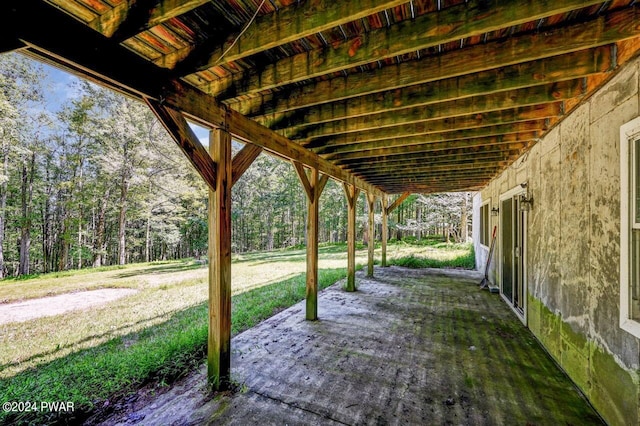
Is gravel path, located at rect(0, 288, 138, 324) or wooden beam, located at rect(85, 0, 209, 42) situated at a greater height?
wooden beam, located at rect(85, 0, 209, 42)

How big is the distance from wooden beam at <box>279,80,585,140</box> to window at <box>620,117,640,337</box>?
2.31ft

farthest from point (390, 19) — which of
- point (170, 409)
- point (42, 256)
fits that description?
point (42, 256)

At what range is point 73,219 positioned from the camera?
508 inches

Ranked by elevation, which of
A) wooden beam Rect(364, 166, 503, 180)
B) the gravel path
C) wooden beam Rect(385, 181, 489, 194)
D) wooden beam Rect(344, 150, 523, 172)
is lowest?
the gravel path

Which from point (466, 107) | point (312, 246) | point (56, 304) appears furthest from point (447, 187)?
point (56, 304)

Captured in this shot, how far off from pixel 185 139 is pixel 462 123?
9.50 feet

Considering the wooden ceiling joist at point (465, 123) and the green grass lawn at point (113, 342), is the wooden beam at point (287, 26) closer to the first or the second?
the wooden ceiling joist at point (465, 123)

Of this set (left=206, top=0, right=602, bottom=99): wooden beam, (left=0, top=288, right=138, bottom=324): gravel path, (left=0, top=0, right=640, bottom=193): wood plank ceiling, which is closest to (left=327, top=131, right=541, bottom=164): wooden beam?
(left=0, top=0, right=640, bottom=193): wood plank ceiling

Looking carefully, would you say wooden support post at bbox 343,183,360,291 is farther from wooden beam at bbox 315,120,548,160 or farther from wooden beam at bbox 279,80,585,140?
wooden beam at bbox 279,80,585,140

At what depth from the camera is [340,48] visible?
179 cm

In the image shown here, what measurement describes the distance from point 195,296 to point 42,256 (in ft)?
61.0

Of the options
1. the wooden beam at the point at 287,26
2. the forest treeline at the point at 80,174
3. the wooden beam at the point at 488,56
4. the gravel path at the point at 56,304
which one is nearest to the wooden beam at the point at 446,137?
the wooden beam at the point at 488,56

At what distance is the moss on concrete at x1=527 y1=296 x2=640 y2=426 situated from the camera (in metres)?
1.68

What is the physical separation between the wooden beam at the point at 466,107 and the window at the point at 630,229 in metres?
0.71
